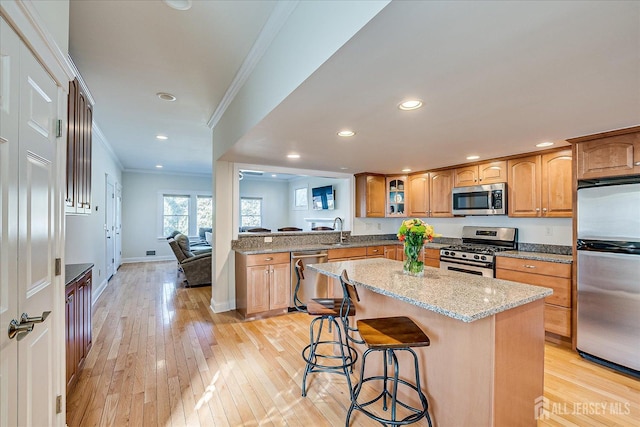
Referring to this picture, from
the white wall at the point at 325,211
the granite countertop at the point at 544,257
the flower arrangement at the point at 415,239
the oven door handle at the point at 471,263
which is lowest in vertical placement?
the oven door handle at the point at 471,263

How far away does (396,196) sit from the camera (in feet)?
17.5

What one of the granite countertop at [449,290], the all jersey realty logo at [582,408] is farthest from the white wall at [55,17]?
the all jersey realty logo at [582,408]

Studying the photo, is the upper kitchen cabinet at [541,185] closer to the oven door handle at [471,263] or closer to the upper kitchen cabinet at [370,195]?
the oven door handle at [471,263]

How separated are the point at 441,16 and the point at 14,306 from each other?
Answer: 79.8 inches

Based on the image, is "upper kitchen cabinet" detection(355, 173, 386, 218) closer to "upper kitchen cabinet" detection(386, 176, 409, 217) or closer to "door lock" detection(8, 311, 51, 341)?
"upper kitchen cabinet" detection(386, 176, 409, 217)

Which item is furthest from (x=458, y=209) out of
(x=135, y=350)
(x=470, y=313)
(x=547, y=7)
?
(x=135, y=350)

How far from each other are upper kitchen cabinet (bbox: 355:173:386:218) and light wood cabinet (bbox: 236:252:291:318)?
185 centimetres

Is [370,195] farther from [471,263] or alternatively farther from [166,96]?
[166,96]

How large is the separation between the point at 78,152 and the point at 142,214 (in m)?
6.67

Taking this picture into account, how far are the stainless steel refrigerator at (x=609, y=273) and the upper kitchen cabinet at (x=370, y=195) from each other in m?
2.89

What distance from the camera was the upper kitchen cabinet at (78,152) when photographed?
212 cm

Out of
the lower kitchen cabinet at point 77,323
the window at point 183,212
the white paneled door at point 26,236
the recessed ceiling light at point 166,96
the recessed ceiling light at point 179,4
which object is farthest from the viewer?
the window at point 183,212

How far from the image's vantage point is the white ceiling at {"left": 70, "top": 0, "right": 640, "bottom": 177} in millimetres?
1185

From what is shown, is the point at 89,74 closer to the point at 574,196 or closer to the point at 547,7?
the point at 547,7
